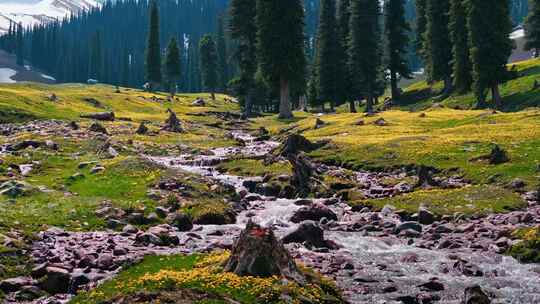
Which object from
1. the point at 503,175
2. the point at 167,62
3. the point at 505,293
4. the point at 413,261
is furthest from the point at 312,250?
the point at 167,62

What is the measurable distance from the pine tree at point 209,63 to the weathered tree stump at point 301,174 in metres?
119

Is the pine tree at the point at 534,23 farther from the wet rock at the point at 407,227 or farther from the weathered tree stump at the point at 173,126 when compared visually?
the wet rock at the point at 407,227

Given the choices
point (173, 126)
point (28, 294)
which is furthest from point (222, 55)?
point (28, 294)

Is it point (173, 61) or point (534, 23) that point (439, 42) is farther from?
point (173, 61)

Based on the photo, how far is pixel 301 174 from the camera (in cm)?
3797

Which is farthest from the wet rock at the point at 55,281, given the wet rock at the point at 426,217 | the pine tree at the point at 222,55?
the pine tree at the point at 222,55

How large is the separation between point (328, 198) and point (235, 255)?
18.1 meters

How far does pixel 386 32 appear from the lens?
4058 inches

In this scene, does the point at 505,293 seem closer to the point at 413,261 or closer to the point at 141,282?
the point at 413,261

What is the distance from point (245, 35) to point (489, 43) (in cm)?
3843

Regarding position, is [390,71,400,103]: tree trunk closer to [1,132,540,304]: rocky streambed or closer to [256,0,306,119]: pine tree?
[256,0,306,119]: pine tree

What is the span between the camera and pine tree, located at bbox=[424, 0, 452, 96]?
307 feet

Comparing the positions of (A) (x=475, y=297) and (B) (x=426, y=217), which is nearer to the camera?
(A) (x=475, y=297)

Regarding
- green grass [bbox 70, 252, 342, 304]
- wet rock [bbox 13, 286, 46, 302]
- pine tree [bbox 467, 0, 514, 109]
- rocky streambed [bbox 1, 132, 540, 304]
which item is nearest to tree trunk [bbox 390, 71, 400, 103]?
pine tree [bbox 467, 0, 514, 109]
